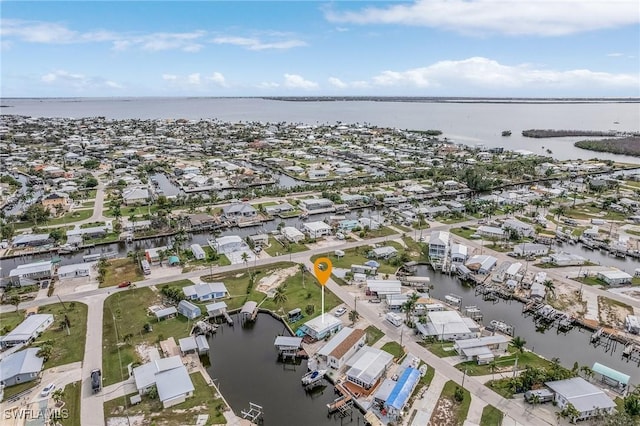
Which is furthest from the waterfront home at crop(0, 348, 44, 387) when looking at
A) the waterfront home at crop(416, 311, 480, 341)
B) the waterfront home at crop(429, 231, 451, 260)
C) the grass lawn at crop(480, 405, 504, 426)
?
the waterfront home at crop(429, 231, 451, 260)

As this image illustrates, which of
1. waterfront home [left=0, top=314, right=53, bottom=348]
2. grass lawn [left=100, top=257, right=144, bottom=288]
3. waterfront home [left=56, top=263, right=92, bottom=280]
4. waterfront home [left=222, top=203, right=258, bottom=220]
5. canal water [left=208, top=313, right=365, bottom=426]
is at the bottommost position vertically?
canal water [left=208, top=313, right=365, bottom=426]

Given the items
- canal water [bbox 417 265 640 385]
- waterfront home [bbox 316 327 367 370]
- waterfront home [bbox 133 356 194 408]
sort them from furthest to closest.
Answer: canal water [bbox 417 265 640 385] < waterfront home [bbox 316 327 367 370] < waterfront home [bbox 133 356 194 408]

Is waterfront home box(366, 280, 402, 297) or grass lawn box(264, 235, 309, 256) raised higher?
grass lawn box(264, 235, 309, 256)

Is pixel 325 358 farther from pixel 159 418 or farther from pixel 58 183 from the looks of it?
pixel 58 183

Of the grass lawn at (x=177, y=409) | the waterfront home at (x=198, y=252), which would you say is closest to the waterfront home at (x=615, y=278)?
the grass lawn at (x=177, y=409)

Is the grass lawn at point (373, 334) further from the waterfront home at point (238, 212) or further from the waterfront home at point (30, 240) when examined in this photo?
the waterfront home at point (30, 240)

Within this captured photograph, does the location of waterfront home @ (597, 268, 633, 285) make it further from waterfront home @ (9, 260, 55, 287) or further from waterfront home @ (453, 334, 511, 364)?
waterfront home @ (9, 260, 55, 287)

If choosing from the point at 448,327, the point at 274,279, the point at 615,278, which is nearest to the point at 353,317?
the point at 448,327

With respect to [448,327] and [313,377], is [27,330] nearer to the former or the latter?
[313,377]

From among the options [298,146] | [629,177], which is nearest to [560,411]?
[629,177]
